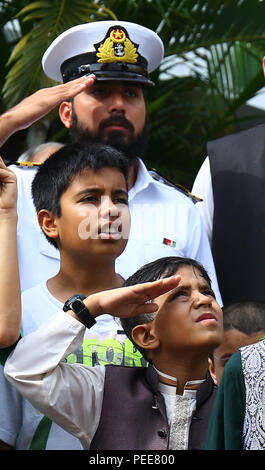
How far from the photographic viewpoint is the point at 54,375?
A: 2.43 metres

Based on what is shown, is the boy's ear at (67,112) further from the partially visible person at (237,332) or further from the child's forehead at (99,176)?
the partially visible person at (237,332)

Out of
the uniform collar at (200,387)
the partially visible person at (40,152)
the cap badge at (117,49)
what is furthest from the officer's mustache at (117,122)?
the uniform collar at (200,387)

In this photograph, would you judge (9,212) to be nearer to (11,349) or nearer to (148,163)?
(11,349)

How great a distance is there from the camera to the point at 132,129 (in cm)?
342

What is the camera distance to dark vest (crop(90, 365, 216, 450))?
2.48 m

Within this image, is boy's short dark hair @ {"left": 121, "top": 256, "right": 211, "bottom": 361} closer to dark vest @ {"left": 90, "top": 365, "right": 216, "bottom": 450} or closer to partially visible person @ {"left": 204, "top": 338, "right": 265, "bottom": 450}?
dark vest @ {"left": 90, "top": 365, "right": 216, "bottom": 450}

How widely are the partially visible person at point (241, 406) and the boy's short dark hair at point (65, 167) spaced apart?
975 millimetres

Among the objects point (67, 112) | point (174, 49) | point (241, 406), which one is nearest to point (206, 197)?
point (67, 112)

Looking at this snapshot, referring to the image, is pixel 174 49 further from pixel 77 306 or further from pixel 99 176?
pixel 77 306

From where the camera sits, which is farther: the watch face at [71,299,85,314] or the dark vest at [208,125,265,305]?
the dark vest at [208,125,265,305]

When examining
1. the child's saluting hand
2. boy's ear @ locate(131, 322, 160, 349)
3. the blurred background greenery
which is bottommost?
the blurred background greenery

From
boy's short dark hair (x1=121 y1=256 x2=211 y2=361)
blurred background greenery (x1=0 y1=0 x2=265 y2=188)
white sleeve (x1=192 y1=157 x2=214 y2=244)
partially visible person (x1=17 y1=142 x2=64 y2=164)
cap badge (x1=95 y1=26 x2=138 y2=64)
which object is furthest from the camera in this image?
blurred background greenery (x1=0 y1=0 x2=265 y2=188)

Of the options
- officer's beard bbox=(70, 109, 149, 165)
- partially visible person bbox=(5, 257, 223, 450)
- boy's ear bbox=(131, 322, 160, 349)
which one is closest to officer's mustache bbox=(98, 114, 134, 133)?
officer's beard bbox=(70, 109, 149, 165)
